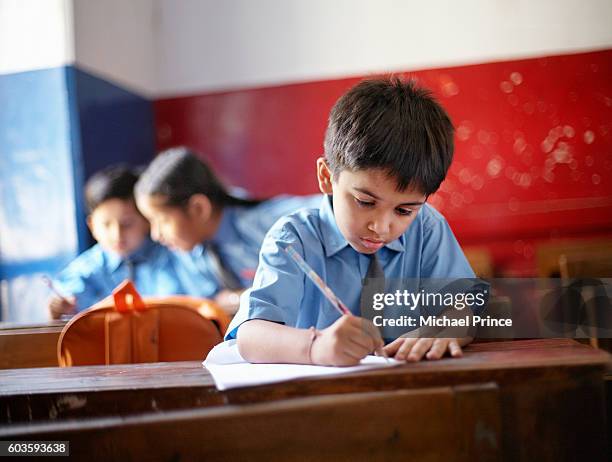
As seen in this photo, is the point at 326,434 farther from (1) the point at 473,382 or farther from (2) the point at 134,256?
(2) the point at 134,256

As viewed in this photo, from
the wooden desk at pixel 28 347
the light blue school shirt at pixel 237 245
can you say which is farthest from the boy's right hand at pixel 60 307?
the wooden desk at pixel 28 347

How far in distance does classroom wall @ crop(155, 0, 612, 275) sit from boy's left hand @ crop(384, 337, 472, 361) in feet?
4.90

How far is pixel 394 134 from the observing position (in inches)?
38.2

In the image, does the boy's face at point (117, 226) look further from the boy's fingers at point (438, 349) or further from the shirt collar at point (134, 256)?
the boy's fingers at point (438, 349)

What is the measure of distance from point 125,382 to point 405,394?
13.3 inches

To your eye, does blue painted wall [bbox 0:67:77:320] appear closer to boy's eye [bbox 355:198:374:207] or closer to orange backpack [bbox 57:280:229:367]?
orange backpack [bbox 57:280:229:367]

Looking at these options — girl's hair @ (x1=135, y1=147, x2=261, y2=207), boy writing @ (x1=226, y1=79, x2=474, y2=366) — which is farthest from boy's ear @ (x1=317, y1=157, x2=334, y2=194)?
girl's hair @ (x1=135, y1=147, x2=261, y2=207)

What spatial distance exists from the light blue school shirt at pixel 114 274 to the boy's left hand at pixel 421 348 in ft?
6.03

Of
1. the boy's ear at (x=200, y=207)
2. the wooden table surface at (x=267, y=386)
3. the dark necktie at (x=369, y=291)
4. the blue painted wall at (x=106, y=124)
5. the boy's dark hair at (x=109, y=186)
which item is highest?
the blue painted wall at (x=106, y=124)

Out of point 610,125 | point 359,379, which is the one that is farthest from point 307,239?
point 610,125

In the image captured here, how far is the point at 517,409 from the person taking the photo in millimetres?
686

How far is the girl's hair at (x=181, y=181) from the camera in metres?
2.52

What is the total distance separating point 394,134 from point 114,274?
190 cm

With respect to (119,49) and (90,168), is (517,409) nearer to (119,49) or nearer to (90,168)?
(90,168)
